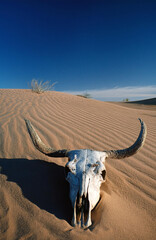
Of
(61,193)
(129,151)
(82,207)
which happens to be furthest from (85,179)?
(129,151)

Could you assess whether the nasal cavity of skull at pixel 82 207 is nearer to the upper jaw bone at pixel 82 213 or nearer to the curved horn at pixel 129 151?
the upper jaw bone at pixel 82 213

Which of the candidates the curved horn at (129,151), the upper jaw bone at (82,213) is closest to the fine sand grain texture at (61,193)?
the upper jaw bone at (82,213)

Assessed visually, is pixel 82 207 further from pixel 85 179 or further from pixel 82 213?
pixel 85 179

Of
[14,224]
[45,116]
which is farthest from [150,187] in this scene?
[45,116]

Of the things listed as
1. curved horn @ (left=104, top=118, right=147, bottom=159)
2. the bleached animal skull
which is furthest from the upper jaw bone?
curved horn @ (left=104, top=118, right=147, bottom=159)

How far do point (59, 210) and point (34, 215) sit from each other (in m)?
0.25

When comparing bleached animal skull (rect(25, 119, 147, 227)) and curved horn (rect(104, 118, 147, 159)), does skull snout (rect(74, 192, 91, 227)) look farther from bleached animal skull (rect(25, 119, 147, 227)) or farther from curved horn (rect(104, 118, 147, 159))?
curved horn (rect(104, 118, 147, 159))

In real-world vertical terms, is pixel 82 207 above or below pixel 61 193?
above

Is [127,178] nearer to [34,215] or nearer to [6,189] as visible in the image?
[34,215]

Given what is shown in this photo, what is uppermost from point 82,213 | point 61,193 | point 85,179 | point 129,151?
point 129,151

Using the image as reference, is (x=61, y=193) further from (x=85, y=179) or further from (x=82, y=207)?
(x=85, y=179)

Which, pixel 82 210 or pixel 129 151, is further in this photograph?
pixel 129 151

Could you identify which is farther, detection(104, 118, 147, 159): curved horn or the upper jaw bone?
detection(104, 118, 147, 159): curved horn

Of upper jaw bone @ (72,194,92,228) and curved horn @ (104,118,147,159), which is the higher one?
curved horn @ (104,118,147,159)
